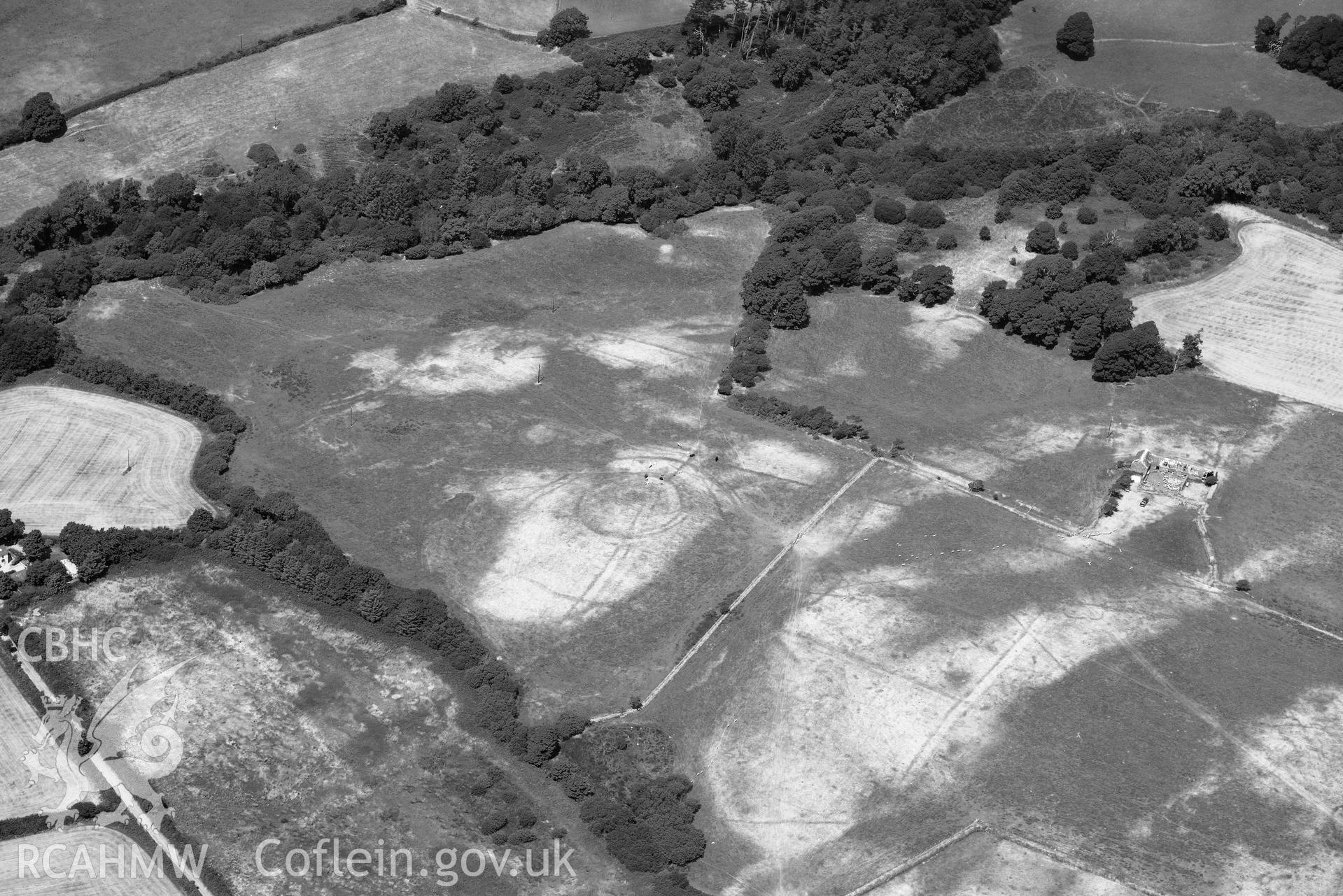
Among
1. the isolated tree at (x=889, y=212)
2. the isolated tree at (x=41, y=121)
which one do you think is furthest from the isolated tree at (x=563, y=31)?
the isolated tree at (x=41, y=121)

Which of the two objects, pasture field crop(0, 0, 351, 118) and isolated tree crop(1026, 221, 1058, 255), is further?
pasture field crop(0, 0, 351, 118)

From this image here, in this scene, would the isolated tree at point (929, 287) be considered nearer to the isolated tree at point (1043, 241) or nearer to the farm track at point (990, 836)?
the isolated tree at point (1043, 241)

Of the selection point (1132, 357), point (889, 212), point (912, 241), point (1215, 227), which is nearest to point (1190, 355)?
point (1132, 357)

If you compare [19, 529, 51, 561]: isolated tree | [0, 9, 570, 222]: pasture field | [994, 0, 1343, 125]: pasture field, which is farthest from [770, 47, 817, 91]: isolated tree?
[19, 529, 51, 561]: isolated tree

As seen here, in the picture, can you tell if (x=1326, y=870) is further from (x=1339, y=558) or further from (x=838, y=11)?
(x=838, y=11)

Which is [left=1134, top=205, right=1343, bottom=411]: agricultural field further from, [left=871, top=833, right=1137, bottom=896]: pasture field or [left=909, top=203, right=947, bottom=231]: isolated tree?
[left=871, top=833, right=1137, bottom=896]: pasture field

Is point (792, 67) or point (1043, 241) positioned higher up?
point (792, 67)

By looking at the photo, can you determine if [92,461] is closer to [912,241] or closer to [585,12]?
[912,241]

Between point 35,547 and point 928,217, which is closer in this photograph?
point 35,547
